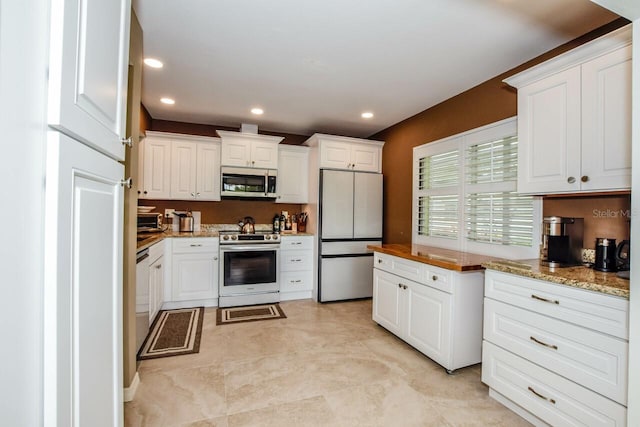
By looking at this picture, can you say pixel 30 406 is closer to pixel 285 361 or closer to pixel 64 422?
pixel 64 422

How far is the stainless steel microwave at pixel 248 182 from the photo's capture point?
4.16m

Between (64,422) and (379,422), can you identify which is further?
(379,422)

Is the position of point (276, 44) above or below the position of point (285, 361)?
above

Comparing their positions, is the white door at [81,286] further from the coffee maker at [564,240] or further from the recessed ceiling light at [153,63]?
the coffee maker at [564,240]

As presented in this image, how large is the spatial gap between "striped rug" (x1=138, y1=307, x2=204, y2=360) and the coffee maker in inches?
118

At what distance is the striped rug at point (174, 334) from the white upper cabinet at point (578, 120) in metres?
3.16

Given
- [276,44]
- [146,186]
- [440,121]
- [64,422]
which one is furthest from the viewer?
[146,186]

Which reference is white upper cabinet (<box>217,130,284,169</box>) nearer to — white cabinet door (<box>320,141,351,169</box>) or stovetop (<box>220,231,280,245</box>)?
white cabinet door (<box>320,141,351,169</box>)

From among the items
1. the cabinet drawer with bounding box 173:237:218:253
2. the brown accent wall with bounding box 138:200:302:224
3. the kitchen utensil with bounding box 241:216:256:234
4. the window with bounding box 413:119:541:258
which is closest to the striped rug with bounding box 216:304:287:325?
the cabinet drawer with bounding box 173:237:218:253

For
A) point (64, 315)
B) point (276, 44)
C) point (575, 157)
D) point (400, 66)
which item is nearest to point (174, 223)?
point (276, 44)

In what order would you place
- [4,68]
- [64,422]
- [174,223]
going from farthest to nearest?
[174,223] → [64,422] → [4,68]

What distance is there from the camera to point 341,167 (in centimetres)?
426

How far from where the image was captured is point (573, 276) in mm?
1619

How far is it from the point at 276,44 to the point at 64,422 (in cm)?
245
